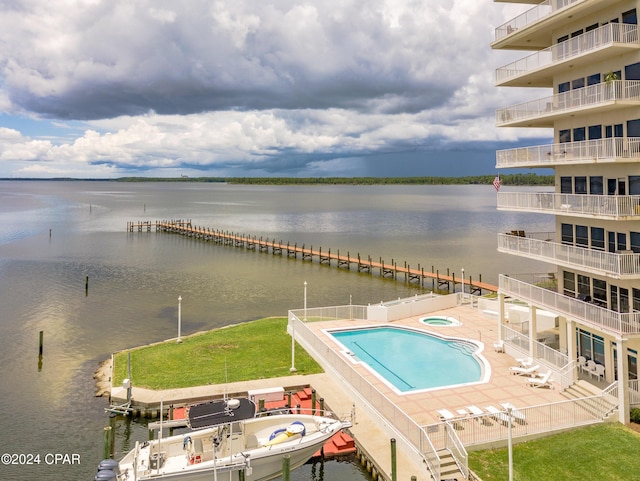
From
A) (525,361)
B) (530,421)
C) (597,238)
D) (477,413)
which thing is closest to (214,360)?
(477,413)

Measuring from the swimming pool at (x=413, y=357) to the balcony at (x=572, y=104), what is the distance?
13579 mm

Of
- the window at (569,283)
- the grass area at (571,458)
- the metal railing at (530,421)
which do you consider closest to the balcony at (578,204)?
the window at (569,283)

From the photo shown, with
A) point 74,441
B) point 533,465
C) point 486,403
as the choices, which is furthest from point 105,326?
point 533,465

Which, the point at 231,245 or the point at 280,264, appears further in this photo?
the point at 231,245

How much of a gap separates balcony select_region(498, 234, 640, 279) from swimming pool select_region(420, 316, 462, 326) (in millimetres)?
8914

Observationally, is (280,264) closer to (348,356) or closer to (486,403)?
(348,356)

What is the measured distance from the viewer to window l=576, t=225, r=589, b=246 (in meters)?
24.1

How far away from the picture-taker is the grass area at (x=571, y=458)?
Answer: 16469 millimetres

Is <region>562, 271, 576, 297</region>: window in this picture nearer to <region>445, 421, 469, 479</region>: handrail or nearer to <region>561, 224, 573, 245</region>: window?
<region>561, 224, 573, 245</region>: window

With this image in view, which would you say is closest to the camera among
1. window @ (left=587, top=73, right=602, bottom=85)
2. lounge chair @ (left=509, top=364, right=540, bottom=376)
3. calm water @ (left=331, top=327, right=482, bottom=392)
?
window @ (left=587, top=73, right=602, bottom=85)

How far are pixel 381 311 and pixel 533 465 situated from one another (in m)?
19.2

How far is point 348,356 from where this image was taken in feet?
93.4

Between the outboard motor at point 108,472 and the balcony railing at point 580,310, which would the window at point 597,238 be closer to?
the balcony railing at point 580,310

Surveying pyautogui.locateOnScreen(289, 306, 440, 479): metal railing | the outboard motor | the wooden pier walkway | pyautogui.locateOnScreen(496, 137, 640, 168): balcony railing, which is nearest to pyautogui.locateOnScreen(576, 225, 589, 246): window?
pyautogui.locateOnScreen(496, 137, 640, 168): balcony railing
